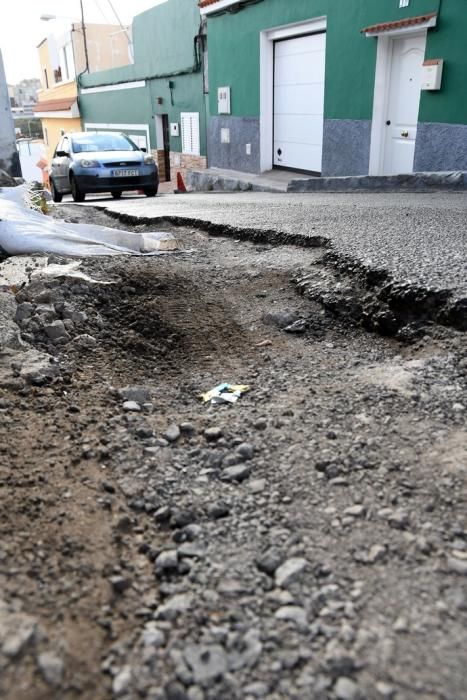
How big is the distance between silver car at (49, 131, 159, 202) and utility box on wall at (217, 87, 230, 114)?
10.2 ft

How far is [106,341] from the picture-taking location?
345 centimetres

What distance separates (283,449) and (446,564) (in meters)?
0.77

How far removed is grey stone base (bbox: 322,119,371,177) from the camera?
1020cm

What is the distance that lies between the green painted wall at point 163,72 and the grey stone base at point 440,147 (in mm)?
9086

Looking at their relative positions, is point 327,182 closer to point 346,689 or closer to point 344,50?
point 344,50

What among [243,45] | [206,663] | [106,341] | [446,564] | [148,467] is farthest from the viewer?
[243,45]

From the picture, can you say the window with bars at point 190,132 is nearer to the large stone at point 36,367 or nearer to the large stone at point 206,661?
the large stone at point 36,367

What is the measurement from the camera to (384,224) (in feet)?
17.8

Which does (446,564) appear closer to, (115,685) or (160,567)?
(160,567)

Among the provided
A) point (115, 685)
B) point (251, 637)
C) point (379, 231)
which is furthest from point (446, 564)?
point (379, 231)

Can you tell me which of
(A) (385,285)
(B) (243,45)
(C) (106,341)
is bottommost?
(C) (106,341)

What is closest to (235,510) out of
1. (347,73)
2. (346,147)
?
(346,147)

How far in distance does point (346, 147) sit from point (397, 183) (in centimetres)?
265

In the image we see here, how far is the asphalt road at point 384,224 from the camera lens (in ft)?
12.3
